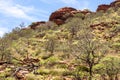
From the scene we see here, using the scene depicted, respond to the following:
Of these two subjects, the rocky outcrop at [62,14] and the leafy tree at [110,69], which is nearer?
the leafy tree at [110,69]

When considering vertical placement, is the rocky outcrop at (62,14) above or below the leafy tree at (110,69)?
above

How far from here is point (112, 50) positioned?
31.8m

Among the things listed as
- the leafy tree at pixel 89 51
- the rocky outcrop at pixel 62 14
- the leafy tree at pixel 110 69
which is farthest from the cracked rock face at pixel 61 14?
the leafy tree at pixel 110 69

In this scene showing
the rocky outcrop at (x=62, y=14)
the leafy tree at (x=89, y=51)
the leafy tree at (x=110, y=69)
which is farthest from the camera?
the rocky outcrop at (x=62, y=14)

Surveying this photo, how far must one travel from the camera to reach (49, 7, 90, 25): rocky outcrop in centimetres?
7550

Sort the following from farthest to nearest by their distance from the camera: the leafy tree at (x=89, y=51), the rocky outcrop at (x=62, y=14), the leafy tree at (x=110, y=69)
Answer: the rocky outcrop at (x=62, y=14) → the leafy tree at (x=89, y=51) → the leafy tree at (x=110, y=69)

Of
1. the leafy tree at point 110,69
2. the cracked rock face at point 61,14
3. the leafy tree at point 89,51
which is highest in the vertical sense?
the cracked rock face at point 61,14

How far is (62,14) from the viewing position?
3059 inches

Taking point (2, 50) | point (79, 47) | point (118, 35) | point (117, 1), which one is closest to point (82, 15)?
point (117, 1)

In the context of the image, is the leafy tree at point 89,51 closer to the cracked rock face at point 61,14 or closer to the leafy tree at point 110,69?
the leafy tree at point 110,69

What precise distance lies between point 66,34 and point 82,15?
69.1 feet

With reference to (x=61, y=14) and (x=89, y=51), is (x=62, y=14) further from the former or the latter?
(x=89, y=51)

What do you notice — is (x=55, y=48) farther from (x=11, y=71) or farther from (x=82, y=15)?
(x=82, y=15)

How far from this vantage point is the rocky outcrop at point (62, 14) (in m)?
75.5
